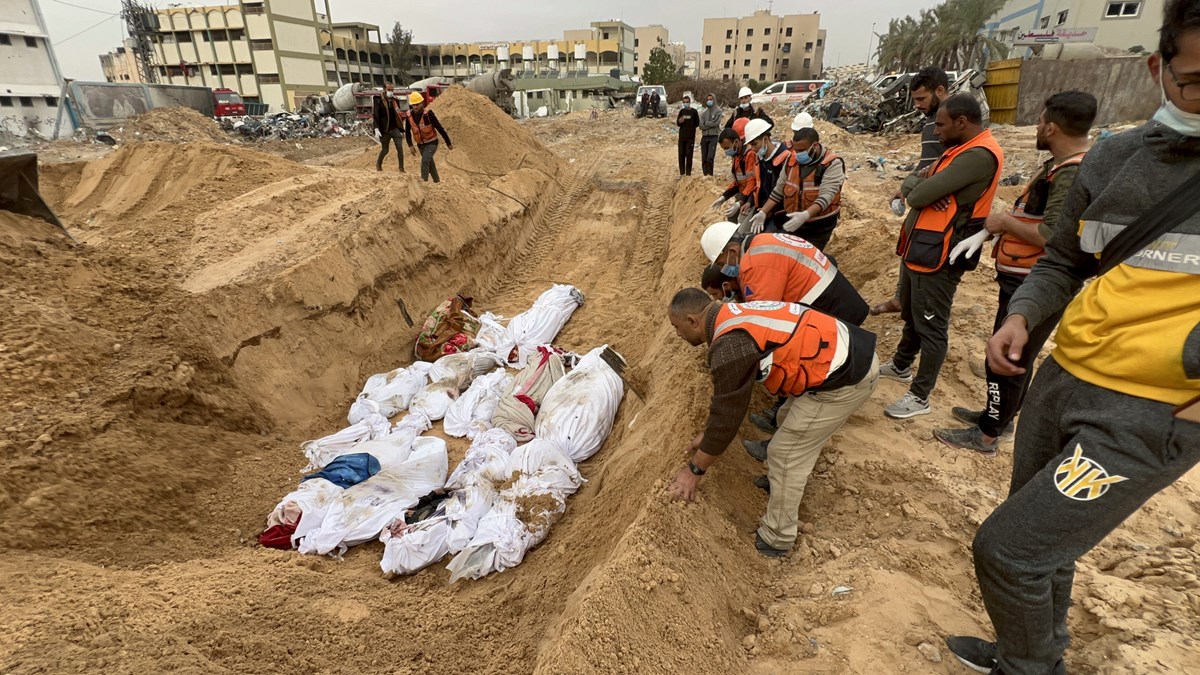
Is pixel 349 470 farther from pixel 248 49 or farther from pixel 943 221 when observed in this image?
pixel 248 49

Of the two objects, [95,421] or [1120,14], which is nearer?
[95,421]

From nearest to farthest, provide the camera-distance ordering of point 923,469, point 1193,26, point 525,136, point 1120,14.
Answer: point 1193,26, point 923,469, point 525,136, point 1120,14

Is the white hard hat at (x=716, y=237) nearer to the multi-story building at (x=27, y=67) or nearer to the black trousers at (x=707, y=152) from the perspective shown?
the black trousers at (x=707, y=152)

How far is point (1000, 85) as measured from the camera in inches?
528

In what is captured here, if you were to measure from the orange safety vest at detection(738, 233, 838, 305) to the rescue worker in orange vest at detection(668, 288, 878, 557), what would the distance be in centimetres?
73

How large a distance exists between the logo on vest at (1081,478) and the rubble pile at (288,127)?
79.4 ft

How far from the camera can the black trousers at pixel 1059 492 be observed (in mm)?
1232

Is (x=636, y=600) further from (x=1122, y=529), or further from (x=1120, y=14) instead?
(x=1120, y=14)

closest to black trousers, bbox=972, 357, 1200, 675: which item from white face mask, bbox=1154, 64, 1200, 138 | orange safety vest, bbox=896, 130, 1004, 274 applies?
white face mask, bbox=1154, 64, 1200, 138

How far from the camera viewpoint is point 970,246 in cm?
303

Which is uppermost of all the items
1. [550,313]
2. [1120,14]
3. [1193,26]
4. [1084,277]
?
[1120,14]

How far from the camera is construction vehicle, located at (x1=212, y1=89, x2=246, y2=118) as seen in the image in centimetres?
2342

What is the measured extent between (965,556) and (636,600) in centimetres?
Result: 148

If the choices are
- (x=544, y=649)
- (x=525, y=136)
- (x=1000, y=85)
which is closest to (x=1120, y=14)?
(x=1000, y=85)
